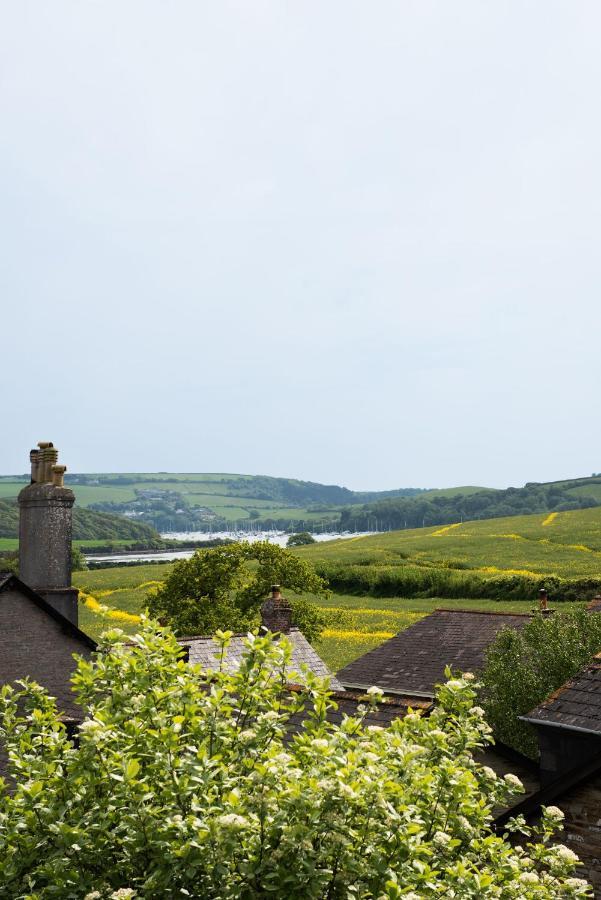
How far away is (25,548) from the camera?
18000mm

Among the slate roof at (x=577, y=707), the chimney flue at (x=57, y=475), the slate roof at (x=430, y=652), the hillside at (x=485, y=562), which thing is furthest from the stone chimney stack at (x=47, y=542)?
the hillside at (x=485, y=562)

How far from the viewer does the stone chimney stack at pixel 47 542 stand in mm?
17906

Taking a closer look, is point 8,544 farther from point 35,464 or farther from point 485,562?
point 35,464

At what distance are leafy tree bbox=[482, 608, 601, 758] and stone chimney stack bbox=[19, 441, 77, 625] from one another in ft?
35.2

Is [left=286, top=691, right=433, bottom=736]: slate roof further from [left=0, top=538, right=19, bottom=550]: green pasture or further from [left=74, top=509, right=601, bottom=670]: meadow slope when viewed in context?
[left=0, top=538, right=19, bottom=550]: green pasture

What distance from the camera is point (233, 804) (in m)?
5.96

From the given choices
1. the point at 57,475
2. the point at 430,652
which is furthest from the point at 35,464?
the point at 430,652

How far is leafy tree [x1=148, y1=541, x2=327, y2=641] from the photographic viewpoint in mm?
47156

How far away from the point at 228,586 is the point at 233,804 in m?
43.6

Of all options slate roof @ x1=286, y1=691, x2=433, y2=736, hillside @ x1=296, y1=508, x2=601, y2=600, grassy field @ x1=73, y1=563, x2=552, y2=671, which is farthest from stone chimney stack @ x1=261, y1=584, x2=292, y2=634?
hillside @ x1=296, y1=508, x2=601, y2=600

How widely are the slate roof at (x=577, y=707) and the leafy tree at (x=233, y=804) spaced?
481 centimetres

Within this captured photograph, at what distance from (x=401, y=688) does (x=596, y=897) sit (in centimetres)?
1897

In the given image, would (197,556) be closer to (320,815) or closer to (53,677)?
(53,677)

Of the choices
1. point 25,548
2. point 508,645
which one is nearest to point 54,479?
point 25,548
